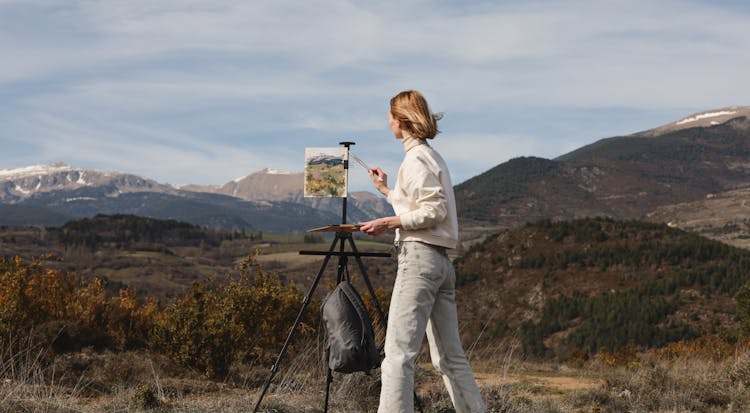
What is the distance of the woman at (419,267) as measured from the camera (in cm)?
360

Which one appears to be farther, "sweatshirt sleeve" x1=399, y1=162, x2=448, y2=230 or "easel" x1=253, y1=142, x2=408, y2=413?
"easel" x1=253, y1=142, x2=408, y2=413

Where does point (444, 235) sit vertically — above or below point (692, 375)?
above

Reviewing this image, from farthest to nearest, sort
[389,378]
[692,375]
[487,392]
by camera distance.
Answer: [692,375], [487,392], [389,378]

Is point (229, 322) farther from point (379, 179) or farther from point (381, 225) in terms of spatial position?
point (381, 225)

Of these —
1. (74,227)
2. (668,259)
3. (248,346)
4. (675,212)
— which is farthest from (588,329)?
(675,212)

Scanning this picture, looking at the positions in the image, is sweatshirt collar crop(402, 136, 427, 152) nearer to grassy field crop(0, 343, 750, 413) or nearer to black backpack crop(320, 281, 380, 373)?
black backpack crop(320, 281, 380, 373)

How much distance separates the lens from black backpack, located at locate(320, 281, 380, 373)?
3.97 meters

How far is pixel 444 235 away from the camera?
3686mm

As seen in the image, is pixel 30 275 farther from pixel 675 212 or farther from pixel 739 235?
pixel 675 212

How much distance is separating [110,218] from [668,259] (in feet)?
384

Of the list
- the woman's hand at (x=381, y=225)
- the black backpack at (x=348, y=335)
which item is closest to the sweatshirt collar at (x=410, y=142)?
the woman's hand at (x=381, y=225)

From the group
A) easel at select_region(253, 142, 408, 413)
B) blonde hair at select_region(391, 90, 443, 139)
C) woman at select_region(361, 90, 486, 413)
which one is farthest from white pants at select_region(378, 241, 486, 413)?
blonde hair at select_region(391, 90, 443, 139)

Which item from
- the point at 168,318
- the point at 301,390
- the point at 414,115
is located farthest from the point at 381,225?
the point at 168,318

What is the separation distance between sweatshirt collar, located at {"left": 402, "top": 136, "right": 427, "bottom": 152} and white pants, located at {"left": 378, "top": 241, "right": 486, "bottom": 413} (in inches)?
21.0
